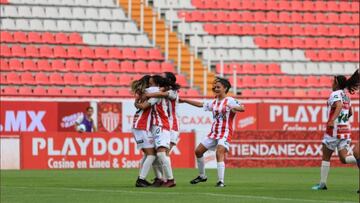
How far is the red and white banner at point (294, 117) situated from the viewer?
113 feet

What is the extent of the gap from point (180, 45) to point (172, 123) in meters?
19.3

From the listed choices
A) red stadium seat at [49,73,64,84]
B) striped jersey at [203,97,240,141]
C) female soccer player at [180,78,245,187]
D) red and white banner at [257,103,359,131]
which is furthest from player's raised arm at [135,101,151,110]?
red stadium seat at [49,73,64,84]

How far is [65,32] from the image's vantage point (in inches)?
1458

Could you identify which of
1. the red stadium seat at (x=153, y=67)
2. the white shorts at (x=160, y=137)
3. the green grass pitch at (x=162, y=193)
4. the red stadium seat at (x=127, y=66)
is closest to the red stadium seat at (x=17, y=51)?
the red stadium seat at (x=127, y=66)

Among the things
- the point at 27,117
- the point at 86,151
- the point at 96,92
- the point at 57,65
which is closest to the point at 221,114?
the point at 86,151

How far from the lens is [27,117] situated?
31547 mm

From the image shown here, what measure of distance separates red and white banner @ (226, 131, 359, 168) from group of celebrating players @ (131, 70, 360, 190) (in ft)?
40.3

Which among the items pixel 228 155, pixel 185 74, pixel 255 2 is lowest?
pixel 228 155

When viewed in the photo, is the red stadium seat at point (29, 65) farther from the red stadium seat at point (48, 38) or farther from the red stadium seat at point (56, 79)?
the red stadium seat at point (48, 38)

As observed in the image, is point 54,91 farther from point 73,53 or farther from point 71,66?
point 73,53

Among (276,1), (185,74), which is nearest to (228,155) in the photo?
(185,74)

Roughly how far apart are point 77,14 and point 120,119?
21.8ft

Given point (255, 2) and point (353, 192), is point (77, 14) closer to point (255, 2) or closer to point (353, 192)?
point (255, 2)

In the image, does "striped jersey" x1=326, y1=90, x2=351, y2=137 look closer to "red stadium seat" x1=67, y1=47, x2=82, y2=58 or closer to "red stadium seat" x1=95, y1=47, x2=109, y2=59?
"red stadium seat" x1=67, y1=47, x2=82, y2=58
